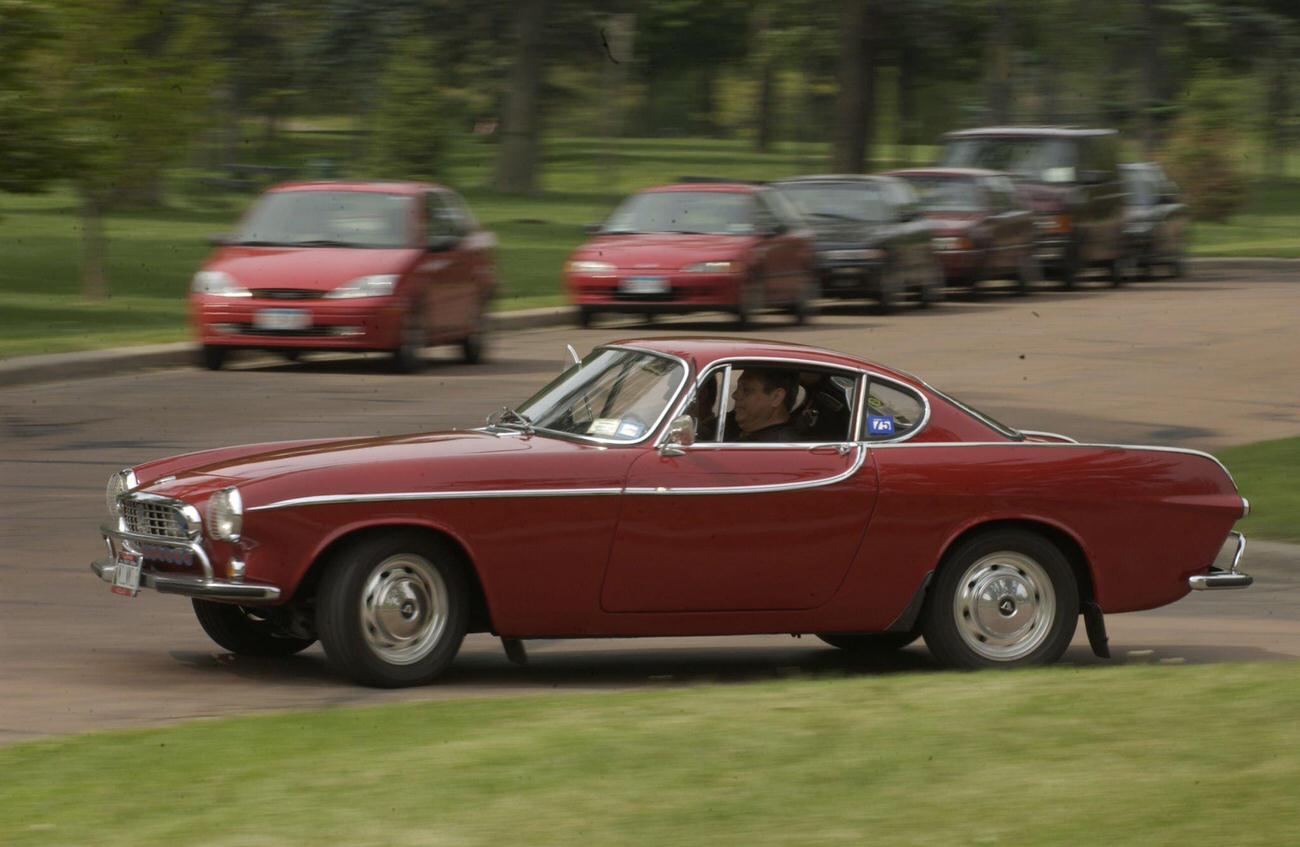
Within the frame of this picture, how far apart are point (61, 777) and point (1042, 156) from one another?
2712 cm

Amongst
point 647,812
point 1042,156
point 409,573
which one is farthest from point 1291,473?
point 1042,156

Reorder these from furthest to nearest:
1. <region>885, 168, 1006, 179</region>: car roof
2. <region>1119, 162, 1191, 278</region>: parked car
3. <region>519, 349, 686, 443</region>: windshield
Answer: <region>1119, 162, 1191, 278</region>: parked car
<region>885, 168, 1006, 179</region>: car roof
<region>519, 349, 686, 443</region>: windshield

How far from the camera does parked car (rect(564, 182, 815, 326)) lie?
936 inches

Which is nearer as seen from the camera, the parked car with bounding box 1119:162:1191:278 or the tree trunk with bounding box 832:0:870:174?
the parked car with bounding box 1119:162:1191:278

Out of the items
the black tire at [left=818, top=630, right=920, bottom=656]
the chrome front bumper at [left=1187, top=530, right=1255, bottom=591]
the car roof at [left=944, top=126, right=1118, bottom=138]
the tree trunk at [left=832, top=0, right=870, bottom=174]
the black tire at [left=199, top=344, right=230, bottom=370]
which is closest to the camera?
the chrome front bumper at [left=1187, top=530, right=1255, bottom=591]

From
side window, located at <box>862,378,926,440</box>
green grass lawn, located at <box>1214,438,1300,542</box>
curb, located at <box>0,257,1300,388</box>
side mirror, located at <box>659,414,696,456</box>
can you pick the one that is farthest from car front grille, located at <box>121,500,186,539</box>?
curb, located at <box>0,257,1300,388</box>

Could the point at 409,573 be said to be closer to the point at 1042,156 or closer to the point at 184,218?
the point at 1042,156

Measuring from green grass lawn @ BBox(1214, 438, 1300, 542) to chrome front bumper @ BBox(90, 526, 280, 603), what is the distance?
21.5 ft

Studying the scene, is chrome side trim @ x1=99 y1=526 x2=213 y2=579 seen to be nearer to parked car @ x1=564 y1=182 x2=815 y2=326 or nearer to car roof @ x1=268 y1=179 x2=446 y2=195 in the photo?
car roof @ x1=268 y1=179 x2=446 y2=195

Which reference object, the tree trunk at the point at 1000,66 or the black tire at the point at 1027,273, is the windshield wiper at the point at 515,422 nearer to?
the black tire at the point at 1027,273

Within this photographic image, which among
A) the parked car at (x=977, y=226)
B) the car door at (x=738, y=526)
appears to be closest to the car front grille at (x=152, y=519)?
the car door at (x=738, y=526)

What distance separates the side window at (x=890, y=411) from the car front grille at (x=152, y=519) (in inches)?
106

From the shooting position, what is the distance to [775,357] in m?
9.11

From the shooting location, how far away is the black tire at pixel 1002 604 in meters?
9.05
